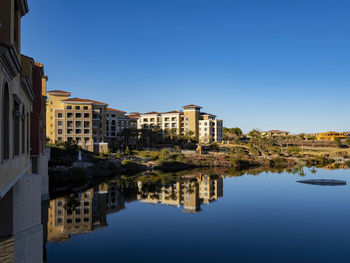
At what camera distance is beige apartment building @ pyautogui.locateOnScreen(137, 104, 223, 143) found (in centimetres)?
10444

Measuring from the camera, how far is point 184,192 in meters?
38.9

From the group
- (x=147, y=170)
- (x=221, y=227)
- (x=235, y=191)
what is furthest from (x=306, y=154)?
(x=221, y=227)

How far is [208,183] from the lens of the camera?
46625 millimetres

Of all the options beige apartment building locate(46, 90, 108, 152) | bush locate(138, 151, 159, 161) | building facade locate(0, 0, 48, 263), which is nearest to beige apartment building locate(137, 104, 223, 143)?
bush locate(138, 151, 159, 161)

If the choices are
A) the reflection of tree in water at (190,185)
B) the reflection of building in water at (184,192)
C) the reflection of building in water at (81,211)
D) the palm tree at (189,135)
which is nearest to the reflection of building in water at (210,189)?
the reflection of building in water at (184,192)

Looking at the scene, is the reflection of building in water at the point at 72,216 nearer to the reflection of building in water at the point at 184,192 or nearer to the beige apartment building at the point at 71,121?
the reflection of building in water at the point at 184,192

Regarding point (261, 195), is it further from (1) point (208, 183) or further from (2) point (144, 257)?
(2) point (144, 257)

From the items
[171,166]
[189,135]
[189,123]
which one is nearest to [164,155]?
[171,166]

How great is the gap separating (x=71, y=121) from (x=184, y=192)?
1602 inches

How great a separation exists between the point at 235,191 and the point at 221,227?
17.4m

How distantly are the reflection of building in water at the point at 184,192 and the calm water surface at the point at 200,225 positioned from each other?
0.13 m

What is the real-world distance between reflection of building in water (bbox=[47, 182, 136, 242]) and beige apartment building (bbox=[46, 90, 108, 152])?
3073 centimetres

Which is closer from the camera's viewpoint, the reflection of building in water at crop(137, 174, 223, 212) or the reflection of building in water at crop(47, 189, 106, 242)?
the reflection of building in water at crop(47, 189, 106, 242)

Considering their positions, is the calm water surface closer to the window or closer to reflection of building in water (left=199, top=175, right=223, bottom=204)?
reflection of building in water (left=199, top=175, right=223, bottom=204)
